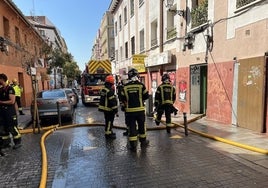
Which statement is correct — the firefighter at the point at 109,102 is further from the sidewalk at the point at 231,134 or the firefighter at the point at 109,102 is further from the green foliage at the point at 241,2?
the green foliage at the point at 241,2

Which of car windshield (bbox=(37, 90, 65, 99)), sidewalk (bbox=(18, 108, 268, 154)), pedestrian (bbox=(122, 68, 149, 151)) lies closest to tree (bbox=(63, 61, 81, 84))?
car windshield (bbox=(37, 90, 65, 99))

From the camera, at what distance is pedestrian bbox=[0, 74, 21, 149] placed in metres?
6.90

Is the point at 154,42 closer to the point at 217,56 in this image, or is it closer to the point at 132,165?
the point at 217,56

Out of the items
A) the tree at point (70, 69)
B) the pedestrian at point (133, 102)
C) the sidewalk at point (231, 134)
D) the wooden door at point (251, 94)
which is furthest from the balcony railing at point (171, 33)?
the tree at point (70, 69)

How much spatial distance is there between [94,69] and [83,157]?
14922 millimetres

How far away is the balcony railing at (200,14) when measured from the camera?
11047mm

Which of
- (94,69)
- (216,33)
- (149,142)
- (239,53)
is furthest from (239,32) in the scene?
(94,69)

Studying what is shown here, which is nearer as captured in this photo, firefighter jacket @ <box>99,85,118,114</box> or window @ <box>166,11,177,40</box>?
firefighter jacket @ <box>99,85,118,114</box>

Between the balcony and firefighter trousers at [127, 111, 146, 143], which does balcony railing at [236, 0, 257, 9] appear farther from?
the balcony

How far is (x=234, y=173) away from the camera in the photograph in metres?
4.82

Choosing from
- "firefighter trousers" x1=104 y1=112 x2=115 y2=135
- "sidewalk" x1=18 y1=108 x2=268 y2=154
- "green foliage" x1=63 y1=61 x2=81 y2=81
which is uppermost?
"green foliage" x1=63 y1=61 x2=81 y2=81

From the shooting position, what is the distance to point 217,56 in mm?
10016

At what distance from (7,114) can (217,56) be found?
7.21 metres

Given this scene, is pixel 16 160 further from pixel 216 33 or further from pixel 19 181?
pixel 216 33
